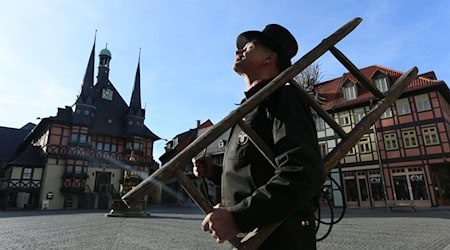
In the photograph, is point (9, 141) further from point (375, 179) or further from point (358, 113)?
point (375, 179)

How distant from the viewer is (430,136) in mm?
20000

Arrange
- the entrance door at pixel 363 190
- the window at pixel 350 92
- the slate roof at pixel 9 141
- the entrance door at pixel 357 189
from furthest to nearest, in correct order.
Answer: the slate roof at pixel 9 141 < the window at pixel 350 92 < the entrance door at pixel 357 189 < the entrance door at pixel 363 190

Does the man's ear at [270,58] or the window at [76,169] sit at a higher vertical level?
the window at [76,169]

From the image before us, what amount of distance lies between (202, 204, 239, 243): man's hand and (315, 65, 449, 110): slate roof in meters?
21.4

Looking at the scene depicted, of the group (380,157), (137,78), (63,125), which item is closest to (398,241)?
(380,157)

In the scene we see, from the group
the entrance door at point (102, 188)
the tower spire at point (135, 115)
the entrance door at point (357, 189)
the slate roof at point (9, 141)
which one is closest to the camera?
the entrance door at point (357, 189)

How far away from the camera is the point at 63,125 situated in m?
29.9

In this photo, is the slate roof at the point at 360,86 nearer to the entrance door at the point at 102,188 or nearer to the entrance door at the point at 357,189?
the entrance door at the point at 357,189

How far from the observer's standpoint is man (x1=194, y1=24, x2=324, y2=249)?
3.57ft

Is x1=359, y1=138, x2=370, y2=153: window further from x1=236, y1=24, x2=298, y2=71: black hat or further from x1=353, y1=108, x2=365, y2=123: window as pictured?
x1=236, y1=24, x2=298, y2=71: black hat

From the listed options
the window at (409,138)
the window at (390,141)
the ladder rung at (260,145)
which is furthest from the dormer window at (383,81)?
the ladder rung at (260,145)

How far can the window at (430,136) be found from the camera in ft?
64.8

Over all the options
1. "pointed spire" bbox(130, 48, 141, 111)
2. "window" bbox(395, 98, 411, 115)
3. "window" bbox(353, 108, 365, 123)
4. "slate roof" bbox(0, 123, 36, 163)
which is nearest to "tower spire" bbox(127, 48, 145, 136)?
"pointed spire" bbox(130, 48, 141, 111)

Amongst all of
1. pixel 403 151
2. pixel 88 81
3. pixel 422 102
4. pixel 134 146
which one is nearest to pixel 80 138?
pixel 134 146
